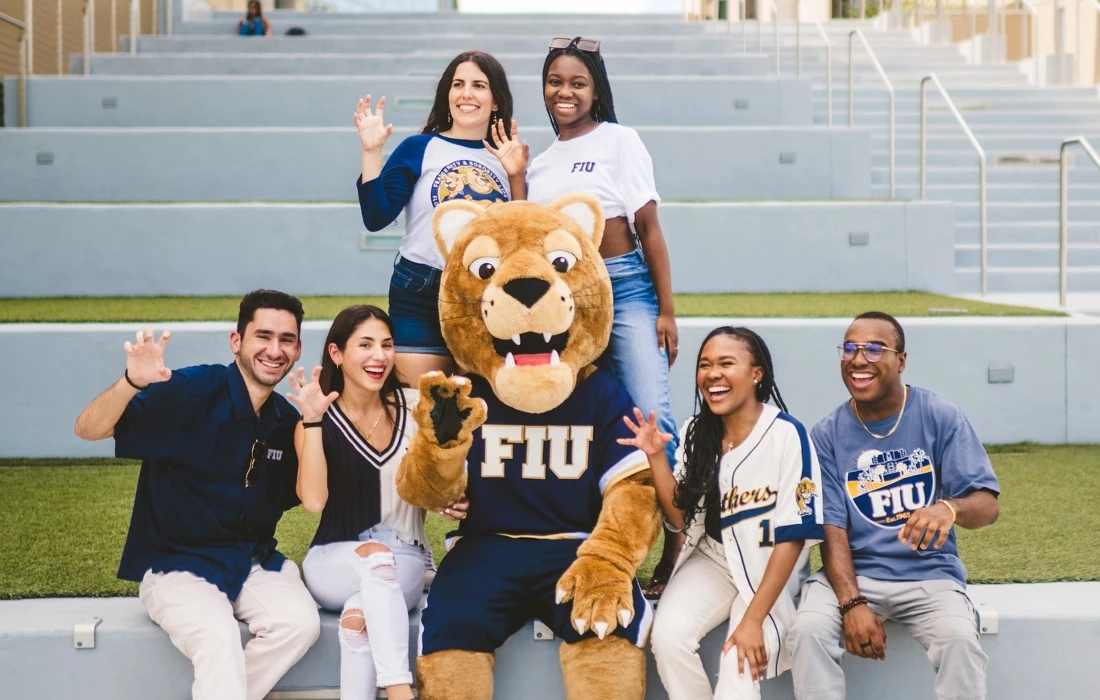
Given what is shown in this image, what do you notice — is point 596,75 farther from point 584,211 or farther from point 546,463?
point 546,463

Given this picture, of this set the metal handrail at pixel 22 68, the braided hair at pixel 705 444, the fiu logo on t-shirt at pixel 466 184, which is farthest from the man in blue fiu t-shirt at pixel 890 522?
the metal handrail at pixel 22 68

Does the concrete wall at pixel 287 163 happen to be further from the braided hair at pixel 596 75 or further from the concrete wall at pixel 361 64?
the braided hair at pixel 596 75

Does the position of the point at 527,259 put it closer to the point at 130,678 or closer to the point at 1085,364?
the point at 130,678

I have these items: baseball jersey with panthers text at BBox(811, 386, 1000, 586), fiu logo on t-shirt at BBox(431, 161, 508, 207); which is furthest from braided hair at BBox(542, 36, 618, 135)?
baseball jersey with panthers text at BBox(811, 386, 1000, 586)

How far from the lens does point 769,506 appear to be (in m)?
2.80

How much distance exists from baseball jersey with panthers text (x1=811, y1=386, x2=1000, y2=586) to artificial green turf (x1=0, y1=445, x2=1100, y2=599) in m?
0.51

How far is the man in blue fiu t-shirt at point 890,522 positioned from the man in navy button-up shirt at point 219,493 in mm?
1252

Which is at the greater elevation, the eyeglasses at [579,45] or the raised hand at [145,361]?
the eyeglasses at [579,45]

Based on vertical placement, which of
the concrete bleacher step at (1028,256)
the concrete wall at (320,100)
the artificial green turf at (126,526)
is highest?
the concrete wall at (320,100)

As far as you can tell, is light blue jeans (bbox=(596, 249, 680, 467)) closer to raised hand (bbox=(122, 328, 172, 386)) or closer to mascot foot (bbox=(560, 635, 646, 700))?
mascot foot (bbox=(560, 635, 646, 700))

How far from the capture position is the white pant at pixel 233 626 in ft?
8.84

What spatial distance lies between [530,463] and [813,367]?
2416 millimetres

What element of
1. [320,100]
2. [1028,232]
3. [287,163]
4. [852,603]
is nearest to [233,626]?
[852,603]

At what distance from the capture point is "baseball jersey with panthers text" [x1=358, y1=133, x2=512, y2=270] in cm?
319
